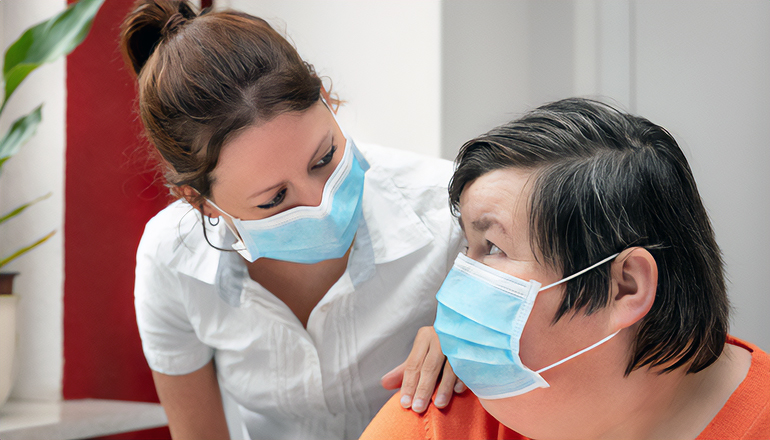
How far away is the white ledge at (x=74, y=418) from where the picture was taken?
1699 millimetres

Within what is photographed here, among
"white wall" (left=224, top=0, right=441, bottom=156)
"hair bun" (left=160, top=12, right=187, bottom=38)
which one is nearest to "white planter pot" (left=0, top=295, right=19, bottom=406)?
"hair bun" (left=160, top=12, right=187, bottom=38)

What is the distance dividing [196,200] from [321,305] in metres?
0.37

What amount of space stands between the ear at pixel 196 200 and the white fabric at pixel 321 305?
0.12 metres

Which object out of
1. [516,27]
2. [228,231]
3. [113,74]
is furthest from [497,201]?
[113,74]

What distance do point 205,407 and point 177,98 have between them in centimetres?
84

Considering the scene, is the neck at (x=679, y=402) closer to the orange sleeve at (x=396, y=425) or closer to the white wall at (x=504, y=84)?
the orange sleeve at (x=396, y=425)

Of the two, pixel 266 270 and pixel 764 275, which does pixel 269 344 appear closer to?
pixel 266 270

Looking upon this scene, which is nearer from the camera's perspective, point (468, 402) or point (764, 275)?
point (468, 402)

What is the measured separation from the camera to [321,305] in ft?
4.54

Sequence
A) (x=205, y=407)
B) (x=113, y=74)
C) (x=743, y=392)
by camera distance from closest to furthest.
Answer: (x=743, y=392), (x=205, y=407), (x=113, y=74)

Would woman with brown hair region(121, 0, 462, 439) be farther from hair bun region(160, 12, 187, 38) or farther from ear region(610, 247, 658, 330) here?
ear region(610, 247, 658, 330)

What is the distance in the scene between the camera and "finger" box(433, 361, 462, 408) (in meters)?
1.10

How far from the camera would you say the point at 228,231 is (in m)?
1.43

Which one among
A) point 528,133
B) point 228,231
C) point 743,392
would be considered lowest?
point 743,392
